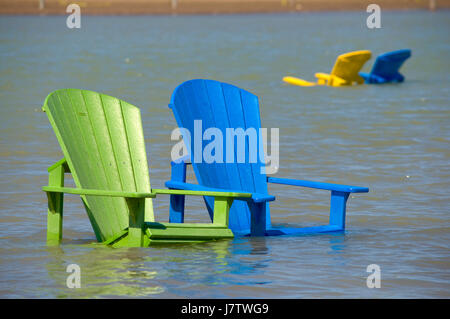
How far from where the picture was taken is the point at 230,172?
655cm

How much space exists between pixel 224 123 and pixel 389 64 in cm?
1238

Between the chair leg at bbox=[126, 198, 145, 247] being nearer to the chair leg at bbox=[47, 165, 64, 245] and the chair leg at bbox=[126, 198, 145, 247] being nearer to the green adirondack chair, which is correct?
the green adirondack chair

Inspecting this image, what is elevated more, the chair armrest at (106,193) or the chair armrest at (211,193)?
the chair armrest at (106,193)

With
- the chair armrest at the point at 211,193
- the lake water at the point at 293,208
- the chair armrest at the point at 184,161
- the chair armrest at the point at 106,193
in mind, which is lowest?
the lake water at the point at 293,208

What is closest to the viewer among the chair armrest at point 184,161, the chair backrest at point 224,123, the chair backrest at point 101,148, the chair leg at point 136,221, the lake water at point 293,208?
the lake water at point 293,208

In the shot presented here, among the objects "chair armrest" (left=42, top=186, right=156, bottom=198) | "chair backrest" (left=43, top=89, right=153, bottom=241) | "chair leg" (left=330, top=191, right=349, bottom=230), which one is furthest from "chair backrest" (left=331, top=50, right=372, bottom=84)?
"chair armrest" (left=42, top=186, right=156, bottom=198)

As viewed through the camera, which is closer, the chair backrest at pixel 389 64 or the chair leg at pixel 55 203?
the chair leg at pixel 55 203

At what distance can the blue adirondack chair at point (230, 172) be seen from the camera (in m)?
6.20

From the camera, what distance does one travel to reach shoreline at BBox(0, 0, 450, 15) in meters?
82.9

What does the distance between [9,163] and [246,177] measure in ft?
11.9

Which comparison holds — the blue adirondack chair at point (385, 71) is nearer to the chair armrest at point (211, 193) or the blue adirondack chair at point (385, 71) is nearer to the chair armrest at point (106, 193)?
the chair armrest at point (211, 193)

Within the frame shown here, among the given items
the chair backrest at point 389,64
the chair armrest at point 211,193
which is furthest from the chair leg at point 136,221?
the chair backrest at point 389,64

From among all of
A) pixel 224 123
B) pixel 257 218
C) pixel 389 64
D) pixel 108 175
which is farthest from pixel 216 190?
pixel 389 64
